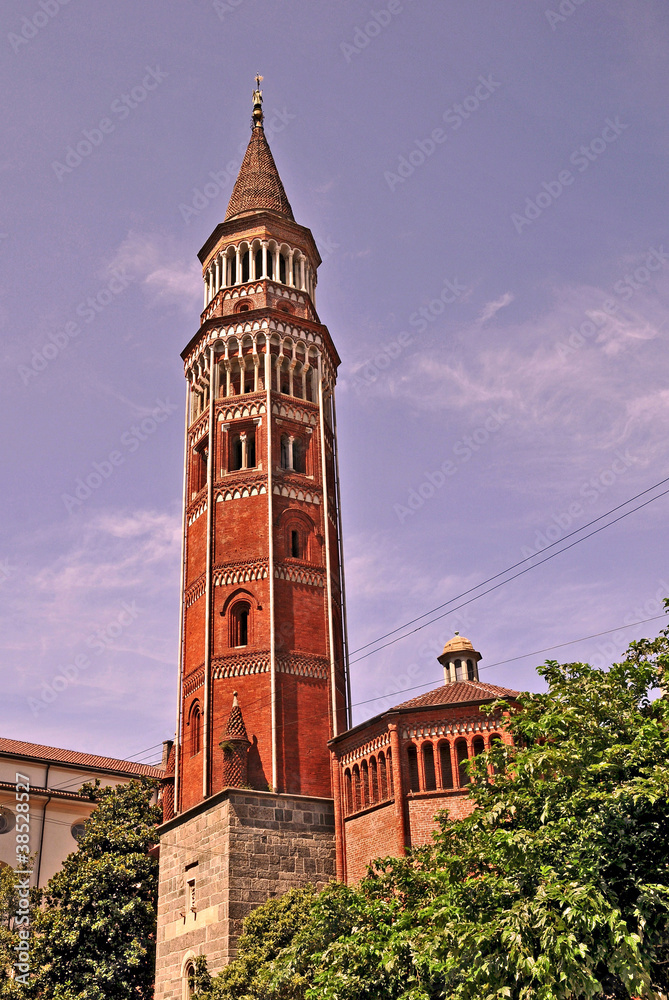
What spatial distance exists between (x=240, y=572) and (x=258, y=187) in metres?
19.8

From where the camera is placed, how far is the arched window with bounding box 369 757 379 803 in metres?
28.1

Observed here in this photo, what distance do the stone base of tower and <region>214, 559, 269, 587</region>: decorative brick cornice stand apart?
783 centimetres

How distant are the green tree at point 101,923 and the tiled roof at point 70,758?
1878cm

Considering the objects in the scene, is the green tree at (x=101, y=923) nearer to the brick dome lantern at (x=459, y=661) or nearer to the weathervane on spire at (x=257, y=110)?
the brick dome lantern at (x=459, y=661)

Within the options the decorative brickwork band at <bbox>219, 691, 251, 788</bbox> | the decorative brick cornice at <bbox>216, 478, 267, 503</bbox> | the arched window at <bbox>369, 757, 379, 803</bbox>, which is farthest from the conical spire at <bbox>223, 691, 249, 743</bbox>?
the decorative brick cornice at <bbox>216, 478, 267, 503</bbox>

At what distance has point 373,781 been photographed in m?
28.4

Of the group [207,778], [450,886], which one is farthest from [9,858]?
[450,886]

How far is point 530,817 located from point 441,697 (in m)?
12.6

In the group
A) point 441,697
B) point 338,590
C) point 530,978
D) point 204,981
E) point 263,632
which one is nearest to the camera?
point 530,978

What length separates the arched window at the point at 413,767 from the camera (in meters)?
27.0

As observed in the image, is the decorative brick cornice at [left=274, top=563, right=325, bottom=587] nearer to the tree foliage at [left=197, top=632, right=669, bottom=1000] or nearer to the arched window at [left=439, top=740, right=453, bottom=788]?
the arched window at [left=439, top=740, right=453, bottom=788]

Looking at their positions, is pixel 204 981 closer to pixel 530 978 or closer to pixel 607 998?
pixel 607 998

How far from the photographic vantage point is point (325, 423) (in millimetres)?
37844

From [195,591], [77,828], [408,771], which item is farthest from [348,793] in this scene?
[77,828]
